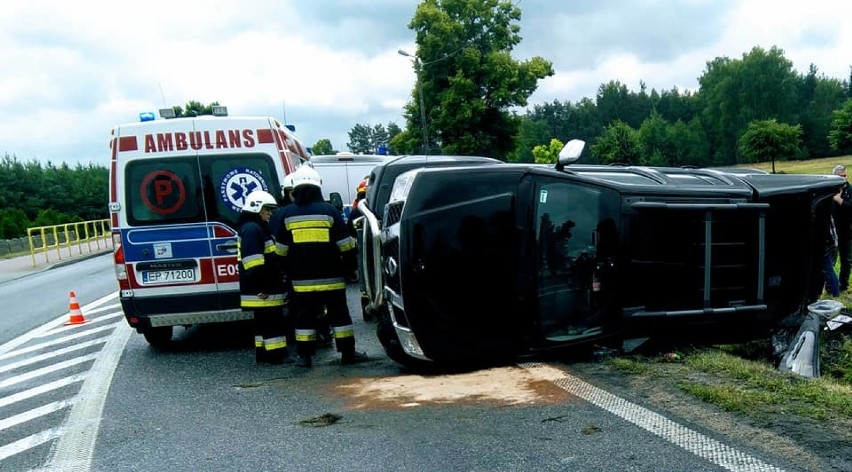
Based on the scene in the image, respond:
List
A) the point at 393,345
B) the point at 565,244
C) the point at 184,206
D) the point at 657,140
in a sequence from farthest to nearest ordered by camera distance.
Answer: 1. the point at 657,140
2. the point at 184,206
3. the point at 393,345
4. the point at 565,244

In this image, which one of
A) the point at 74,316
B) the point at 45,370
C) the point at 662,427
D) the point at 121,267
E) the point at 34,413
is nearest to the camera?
the point at 662,427

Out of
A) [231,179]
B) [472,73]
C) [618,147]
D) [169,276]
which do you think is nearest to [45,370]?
[169,276]

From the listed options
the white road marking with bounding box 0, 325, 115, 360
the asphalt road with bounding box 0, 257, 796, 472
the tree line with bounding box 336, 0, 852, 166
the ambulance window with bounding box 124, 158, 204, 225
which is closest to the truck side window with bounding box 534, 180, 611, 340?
the asphalt road with bounding box 0, 257, 796, 472

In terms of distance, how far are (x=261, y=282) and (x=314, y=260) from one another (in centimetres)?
68

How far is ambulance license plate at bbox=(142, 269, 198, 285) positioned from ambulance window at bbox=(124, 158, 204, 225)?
20.1 inches

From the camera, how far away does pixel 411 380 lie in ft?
16.3

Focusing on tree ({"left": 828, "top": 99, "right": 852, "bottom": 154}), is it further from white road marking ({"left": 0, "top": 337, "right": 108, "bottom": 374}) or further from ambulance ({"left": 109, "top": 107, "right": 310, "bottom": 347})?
white road marking ({"left": 0, "top": 337, "right": 108, "bottom": 374})

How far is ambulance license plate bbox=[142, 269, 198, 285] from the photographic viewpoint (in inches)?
258

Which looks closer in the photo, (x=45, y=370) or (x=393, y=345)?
(x=393, y=345)

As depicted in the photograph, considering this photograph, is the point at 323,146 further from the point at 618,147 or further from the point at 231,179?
the point at 231,179

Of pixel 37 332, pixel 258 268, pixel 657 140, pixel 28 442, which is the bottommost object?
pixel 37 332

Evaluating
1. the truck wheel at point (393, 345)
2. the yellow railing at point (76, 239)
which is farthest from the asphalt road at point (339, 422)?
the yellow railing at point (76, 239)

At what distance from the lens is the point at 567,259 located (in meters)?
4.74

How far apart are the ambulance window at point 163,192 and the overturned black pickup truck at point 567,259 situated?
8.16 feet
